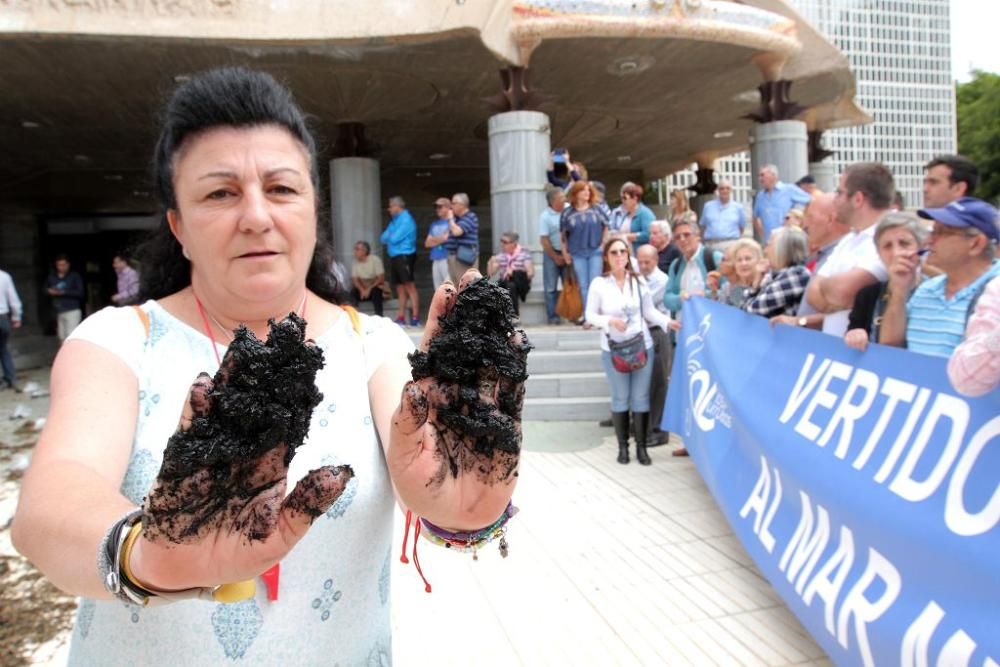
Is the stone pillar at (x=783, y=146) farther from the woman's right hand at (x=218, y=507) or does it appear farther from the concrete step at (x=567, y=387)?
the woman's right hand at (x=218, y=507)

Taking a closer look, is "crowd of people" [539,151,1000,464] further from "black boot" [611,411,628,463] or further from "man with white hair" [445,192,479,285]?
"man with white hair" [445,192,479,285]

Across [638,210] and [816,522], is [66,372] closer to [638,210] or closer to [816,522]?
[816,522]

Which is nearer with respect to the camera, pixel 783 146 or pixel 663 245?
pixel 663 245

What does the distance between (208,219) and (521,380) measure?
2.24 ft

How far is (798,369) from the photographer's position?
12.1 ft

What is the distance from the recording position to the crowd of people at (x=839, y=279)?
287cm

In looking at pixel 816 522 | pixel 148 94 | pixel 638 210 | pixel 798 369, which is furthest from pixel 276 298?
pixel 148 94

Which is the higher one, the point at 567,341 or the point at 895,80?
the point at 895,80

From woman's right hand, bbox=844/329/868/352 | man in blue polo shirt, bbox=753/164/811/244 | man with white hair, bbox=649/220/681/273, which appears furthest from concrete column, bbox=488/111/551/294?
woman's right hand, bbox=844/329/868/352

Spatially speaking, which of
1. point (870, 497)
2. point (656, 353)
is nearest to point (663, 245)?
point (656, 353)

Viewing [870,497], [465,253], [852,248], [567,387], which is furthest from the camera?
[465,253]

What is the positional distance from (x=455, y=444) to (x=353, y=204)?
1326 centimetres

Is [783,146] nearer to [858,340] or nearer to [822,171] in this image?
[822,171]

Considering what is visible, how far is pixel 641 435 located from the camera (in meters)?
5.91
